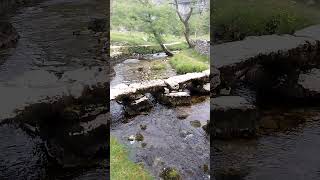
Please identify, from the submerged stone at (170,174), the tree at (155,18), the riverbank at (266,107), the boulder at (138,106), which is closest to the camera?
the riverbank at (266,107)

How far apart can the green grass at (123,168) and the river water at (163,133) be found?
0.11 metres

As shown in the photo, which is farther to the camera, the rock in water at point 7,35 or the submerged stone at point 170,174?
the submerged stone at point 170,174

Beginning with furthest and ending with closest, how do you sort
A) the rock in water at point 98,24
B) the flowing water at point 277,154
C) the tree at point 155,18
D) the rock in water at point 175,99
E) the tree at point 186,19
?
the tree at point 186,19, the tree at point 155,18, the rock in water at point 175,99, the rock in water at point 98,24, the flowing water at point 277,154

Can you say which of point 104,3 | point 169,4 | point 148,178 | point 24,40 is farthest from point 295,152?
point 169,4

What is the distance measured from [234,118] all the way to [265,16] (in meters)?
1.77

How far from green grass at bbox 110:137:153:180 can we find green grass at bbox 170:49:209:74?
102 inches

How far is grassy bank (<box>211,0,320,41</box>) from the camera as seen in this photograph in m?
7.04

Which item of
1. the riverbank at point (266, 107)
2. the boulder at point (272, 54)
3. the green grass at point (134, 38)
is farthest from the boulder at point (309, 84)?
the green grass at point (134, 38)

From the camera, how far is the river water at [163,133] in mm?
6664

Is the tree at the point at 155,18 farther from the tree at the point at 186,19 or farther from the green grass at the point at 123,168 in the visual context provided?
the green grass at the point at 123,168

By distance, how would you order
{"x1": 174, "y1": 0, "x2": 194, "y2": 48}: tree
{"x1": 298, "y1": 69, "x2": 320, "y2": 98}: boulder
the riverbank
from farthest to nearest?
{"x1": 174, "y1": 0, "x2": 194, "y2": 48}: tree → {"x1": 298, "y1": 69, "x2": 320, "y2": 98}: boulder → the riverbank

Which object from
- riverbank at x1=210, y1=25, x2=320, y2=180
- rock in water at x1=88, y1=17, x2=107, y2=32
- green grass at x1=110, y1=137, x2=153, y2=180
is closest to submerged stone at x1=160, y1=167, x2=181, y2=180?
green grass at x1=110, y1=137, x2=153, y2=180

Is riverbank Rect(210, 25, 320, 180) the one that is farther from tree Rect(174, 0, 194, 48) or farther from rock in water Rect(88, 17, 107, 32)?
tree Rect(174, 0, 194, 48)

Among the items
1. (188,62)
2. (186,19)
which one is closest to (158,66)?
(188,62)
